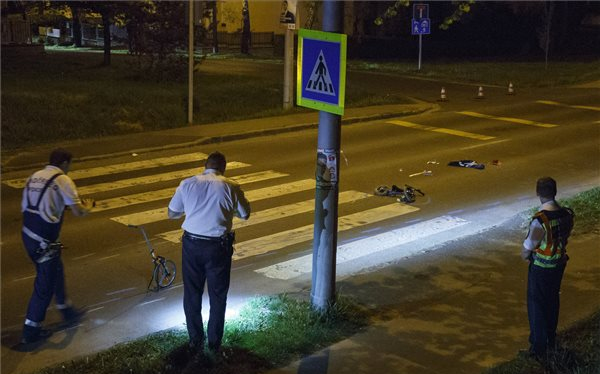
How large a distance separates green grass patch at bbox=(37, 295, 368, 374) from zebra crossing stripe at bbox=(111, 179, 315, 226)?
3.49 meters

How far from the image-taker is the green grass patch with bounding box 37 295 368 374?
6.30 metres

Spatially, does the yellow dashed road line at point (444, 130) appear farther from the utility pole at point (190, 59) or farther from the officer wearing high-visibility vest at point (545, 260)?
the officer wearing high-visibility vest at point (545, 260)

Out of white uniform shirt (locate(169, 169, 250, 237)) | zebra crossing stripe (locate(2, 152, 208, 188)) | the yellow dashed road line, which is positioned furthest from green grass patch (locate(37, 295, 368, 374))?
the yellow dashed road line

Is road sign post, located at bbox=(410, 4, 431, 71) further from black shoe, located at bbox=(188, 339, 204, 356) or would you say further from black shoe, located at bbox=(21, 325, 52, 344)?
black shoe, located at bbox=(188, 339, 204, 356)

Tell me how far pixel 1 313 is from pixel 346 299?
3466mm

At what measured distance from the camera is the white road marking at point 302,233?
34.3 ft

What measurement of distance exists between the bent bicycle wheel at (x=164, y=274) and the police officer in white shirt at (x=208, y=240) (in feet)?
7.01

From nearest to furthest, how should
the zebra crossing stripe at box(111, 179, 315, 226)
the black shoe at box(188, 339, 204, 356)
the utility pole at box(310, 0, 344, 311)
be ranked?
the black shoe at box(188, 339, 204, 356)
the utility pole at box(310, 0, 344, 311)
the zebra crossing stripe at box(111, 179, 315, 226)

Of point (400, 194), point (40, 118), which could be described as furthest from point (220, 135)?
point (400, 194)

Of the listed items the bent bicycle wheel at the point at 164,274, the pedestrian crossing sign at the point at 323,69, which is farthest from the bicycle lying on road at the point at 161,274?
Result: the pedestrian crossing sign at the point at 323,69

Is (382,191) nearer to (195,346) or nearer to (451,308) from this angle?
(451,308)

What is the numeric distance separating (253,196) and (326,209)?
19.2ft

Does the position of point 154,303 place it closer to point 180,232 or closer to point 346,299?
point 346,299

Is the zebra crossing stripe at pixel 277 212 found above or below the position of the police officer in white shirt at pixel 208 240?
below
